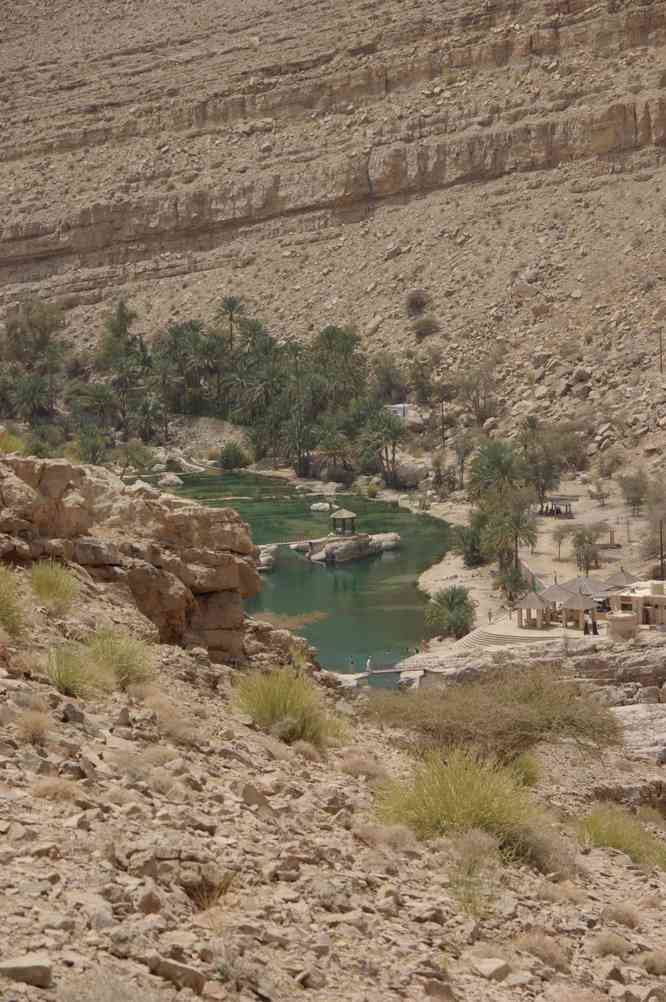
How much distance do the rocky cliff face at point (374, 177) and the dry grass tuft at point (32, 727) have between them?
54122 millimetres

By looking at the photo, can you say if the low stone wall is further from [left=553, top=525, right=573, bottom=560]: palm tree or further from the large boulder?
the large boulder

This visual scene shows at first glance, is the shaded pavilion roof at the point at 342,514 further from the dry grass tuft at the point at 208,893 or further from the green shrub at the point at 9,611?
the dry grass tuft at the point at 208,893

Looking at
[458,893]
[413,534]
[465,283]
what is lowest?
[413,534]

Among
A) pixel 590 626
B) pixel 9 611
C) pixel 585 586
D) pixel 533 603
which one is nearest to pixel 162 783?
pixel 9 611

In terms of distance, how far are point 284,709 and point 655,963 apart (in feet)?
13.2

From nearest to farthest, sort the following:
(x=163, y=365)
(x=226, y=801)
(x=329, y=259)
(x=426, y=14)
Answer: (x=226, y=801) < (x=163, y=365) < (x=329, y=259) < (x=426, y=14)

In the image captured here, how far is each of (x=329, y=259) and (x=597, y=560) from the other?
4061 centimetres

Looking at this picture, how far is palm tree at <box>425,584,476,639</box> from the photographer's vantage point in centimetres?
3556

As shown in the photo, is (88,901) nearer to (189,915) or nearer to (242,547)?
(189,915)

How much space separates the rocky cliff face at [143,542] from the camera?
11914 millimetres

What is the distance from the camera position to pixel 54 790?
277 inches

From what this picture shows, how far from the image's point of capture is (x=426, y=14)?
88.8 m

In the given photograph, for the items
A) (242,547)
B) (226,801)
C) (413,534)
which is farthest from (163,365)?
(226,801)

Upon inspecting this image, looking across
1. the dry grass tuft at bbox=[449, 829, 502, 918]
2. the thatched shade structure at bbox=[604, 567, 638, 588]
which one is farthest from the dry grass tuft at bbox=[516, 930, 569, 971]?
the thatched shade structure at bbox=[604, 567, 638, 588]
